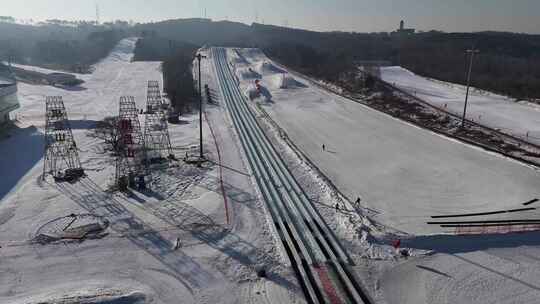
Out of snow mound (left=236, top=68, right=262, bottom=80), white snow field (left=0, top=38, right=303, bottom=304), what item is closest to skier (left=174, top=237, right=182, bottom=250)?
white snow field (left=0, top=38, right=303, bottom=304)

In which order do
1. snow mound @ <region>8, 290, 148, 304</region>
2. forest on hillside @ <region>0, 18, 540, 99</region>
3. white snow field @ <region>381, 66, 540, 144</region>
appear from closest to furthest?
snow mound @ <region>8, 290, 148, 304</region> < white snow field @ <region>381, 66, 540, 144</region> < forest on hillside @ <region>0, 18, 540, 99</region>

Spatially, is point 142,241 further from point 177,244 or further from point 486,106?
point 486,106

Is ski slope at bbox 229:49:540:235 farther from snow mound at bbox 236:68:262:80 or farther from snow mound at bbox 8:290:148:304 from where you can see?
snow mound at bbox 236:68:262:80

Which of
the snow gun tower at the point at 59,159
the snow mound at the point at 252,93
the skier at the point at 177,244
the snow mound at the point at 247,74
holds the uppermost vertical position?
the snow mound at the point at 247,74

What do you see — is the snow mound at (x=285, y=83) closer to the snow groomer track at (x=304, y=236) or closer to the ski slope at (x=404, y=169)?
the ski slope at (x=404, y=169)

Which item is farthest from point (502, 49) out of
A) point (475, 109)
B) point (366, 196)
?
point (366, 196)

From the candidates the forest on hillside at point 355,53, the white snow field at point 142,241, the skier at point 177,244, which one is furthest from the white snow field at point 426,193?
the forest on hillside at point 355,53

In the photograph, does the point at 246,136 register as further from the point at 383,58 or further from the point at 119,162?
the point at 383,58
